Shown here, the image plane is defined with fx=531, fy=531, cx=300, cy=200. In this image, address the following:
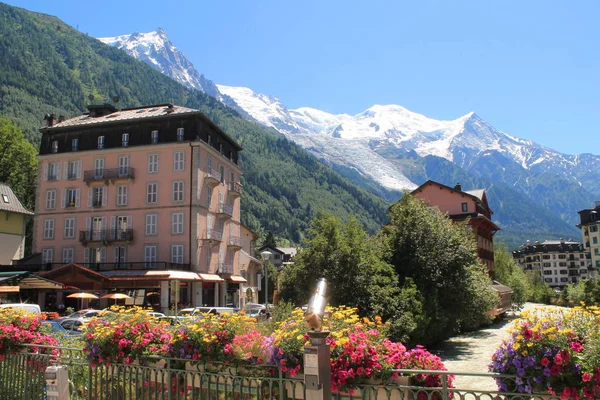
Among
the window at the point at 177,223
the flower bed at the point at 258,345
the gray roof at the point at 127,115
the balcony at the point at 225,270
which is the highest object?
the gray roof at the point at 127,115

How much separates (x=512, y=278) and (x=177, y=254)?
4226 centimetres

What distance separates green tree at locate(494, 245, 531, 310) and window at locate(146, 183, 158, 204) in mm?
42713

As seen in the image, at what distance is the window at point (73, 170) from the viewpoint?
54.1 meters

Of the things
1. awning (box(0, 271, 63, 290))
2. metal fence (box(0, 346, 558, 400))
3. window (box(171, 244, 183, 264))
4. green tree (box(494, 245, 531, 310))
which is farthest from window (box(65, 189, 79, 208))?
green tree (box(494, 245, 531, 310))

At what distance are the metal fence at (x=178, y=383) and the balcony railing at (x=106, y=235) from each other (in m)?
41.9

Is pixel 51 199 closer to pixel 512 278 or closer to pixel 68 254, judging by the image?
pixel 68 254

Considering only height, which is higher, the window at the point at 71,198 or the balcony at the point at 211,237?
the window at the point at 71,198

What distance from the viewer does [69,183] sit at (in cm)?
5425

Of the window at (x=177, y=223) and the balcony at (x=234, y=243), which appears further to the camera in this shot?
the balcony at (x=234, y=243)

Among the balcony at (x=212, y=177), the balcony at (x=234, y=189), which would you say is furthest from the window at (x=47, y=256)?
the balcony at (x=234, y=189)

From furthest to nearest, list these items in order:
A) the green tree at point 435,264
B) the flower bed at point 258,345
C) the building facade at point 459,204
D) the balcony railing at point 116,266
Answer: the building facade at point 459,204, the balcony railing at point 116,266, the green tree at point 435,264, the flower bed at point 258,345

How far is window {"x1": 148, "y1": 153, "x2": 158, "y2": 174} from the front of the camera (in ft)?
171

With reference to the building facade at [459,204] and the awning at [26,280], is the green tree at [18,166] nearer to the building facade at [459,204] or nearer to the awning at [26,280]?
the awning at [26,280]

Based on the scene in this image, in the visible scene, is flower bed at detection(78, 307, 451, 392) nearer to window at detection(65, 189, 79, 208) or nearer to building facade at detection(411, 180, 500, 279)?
window at detection(65, 189, 79, 208)
